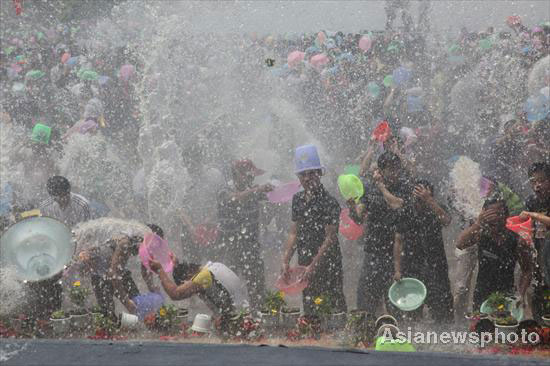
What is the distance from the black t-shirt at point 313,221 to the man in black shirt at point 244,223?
3.42 feet

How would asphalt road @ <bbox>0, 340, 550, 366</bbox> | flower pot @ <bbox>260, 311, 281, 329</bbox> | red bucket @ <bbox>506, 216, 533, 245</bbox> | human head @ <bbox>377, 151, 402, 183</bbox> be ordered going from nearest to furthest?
1. asphalt road @ <bbox>0, 340, 550, 366</bbox>
2. red bucket @ <bbox>506, 216, 533, 245</bbox>
3. flower pot @ <bbox>260, 311, 281, 329</bbox>
4. human head @ <bbox>377, 151, 402, 183</bbox>

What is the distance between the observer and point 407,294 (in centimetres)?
611

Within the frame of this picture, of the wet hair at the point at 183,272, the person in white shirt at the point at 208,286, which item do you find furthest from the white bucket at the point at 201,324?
the wet hair at the point at 183,272

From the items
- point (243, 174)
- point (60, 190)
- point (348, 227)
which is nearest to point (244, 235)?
point (243, 174)

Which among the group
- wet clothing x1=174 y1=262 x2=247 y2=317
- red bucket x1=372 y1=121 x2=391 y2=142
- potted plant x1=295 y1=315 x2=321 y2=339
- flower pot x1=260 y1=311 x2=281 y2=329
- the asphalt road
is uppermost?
red bucket x1=372 y1=121 x2=391 y2=142

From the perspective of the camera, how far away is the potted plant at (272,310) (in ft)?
20.1

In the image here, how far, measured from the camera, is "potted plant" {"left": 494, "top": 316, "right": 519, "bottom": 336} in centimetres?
525

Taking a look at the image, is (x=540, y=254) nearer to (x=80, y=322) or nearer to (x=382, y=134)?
(x=382, y=134)

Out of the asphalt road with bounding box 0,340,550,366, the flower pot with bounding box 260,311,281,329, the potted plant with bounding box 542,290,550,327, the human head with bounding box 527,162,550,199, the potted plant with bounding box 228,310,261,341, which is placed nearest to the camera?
the asphalt road with bounding box 0,340,550,366

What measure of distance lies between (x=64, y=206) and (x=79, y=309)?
143cm

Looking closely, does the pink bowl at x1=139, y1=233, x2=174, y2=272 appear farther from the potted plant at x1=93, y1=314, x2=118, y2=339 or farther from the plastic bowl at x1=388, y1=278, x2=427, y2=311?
the plastic bowl at x1=388, y1=278, x2=427, y2=311

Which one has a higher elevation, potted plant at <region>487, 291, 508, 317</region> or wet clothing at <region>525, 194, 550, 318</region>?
wet clothing at <region>525, 194, 550, 318</region>

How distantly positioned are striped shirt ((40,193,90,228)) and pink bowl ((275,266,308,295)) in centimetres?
227

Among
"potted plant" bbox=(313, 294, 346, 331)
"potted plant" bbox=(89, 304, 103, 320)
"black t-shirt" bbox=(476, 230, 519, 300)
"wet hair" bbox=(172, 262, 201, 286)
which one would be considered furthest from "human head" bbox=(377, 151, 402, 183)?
"potted plant" bbox=(89, 304, 103, 320)
